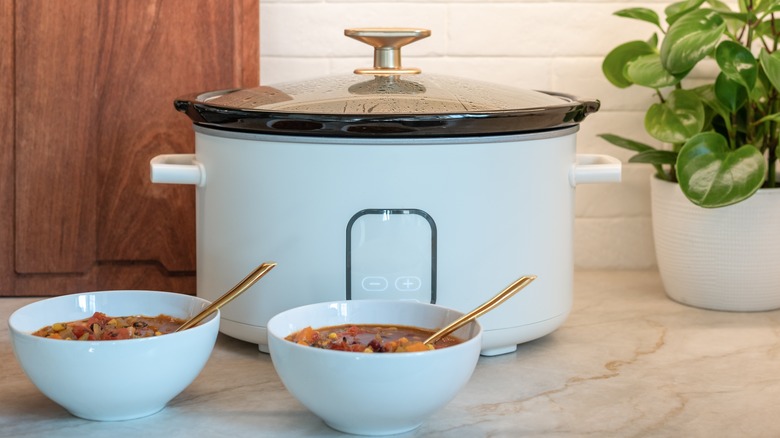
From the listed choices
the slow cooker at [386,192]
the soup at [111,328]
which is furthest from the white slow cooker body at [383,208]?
the soup at [111,328]

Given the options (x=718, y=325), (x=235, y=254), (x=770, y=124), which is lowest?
(x=718, y=325)

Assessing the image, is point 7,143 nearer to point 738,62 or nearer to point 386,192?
point 386,192

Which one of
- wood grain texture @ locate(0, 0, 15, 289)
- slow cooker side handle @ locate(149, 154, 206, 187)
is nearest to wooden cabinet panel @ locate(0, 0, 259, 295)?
wood grain texture @ locate(0, 0, 15, 289)

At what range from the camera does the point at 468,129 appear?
3.24 ft

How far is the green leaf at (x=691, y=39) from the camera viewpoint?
120cm

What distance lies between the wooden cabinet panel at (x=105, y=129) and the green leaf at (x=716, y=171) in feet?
1.81

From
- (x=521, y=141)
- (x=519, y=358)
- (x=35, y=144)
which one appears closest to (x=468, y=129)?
(x=521, y=141)

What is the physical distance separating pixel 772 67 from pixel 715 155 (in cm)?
12

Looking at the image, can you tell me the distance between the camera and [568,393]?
995 mm

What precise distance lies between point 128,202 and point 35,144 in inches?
5.3

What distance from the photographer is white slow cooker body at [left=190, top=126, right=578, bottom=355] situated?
100 cm

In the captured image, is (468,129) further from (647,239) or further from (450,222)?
(647,239)

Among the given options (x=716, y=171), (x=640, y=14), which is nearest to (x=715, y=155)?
(x=716, y=171)

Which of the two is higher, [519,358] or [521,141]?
[521,141]
